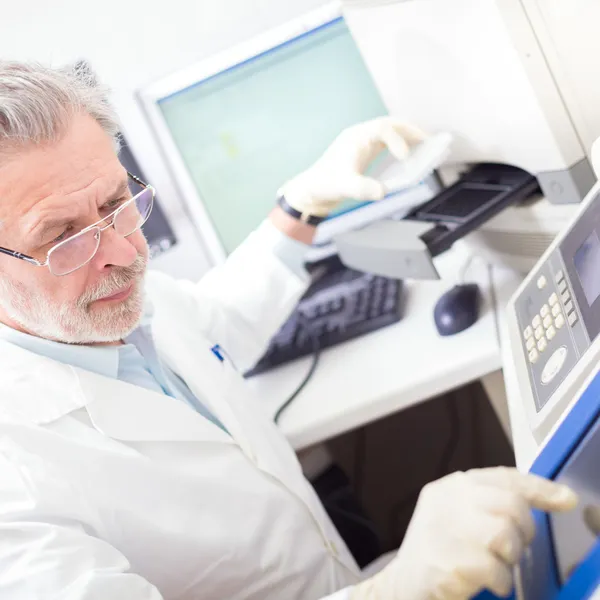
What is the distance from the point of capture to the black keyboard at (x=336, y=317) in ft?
3.82

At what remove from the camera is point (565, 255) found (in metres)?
0.73

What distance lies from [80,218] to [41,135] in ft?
0.32

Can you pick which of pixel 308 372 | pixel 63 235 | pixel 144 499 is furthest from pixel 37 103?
pixel 308 372

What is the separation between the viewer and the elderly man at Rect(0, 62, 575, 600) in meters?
0.70

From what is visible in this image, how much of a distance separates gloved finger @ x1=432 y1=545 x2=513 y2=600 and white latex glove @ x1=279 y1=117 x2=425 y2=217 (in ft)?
2.08

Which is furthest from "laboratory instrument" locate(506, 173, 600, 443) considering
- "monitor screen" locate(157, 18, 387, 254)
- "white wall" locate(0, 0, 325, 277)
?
"white wall" locate(0, 0, 325, 277)

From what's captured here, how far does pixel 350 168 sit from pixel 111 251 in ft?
1.38

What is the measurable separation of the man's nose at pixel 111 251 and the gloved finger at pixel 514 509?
516 millimetres

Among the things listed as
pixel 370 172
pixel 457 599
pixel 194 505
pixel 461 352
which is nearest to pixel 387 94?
pixel 370 172

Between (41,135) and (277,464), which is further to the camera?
(277,464)

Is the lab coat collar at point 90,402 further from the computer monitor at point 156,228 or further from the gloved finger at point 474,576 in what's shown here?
the computer monitor at point 156,228

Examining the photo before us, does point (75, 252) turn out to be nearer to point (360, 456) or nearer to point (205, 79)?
point (205, 79)

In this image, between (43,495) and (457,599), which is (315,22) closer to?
(43,495)

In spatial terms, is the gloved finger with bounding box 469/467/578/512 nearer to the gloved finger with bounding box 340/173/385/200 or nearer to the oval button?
the oval button
